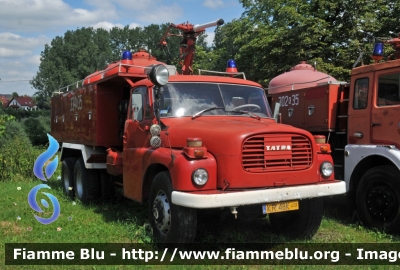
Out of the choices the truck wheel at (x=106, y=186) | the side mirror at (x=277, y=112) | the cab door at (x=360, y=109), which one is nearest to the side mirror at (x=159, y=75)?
the side mirror at (x=277, y=112)

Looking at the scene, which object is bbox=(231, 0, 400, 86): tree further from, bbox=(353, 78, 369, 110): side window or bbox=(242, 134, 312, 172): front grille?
bbox=(242, 134, 312, 172): front grille

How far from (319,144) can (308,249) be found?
140cm

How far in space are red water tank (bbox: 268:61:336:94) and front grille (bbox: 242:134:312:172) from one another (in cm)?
409

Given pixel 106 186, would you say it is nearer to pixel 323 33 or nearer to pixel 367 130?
pixel 367 130

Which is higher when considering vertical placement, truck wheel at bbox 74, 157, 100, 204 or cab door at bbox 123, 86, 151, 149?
cab door at bbox 123, 86, 151, 149

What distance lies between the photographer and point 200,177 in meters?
4.82

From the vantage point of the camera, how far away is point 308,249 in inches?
219

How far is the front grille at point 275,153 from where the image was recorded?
492 centimetres

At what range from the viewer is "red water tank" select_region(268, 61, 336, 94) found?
9320mm

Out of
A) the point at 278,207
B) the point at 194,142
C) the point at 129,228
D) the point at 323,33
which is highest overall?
the point at 323,33

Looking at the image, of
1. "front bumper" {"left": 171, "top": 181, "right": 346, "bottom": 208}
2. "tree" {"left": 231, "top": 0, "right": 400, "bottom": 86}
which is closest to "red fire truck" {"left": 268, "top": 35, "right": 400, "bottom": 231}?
"front bumper" {"left": 171, "top": 181, "right": 346, "bottom": 208}

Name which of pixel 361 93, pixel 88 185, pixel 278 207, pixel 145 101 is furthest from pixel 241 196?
pixel 88 185

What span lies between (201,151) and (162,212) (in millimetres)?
1025

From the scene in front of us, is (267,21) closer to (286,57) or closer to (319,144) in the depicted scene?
(286,57)
